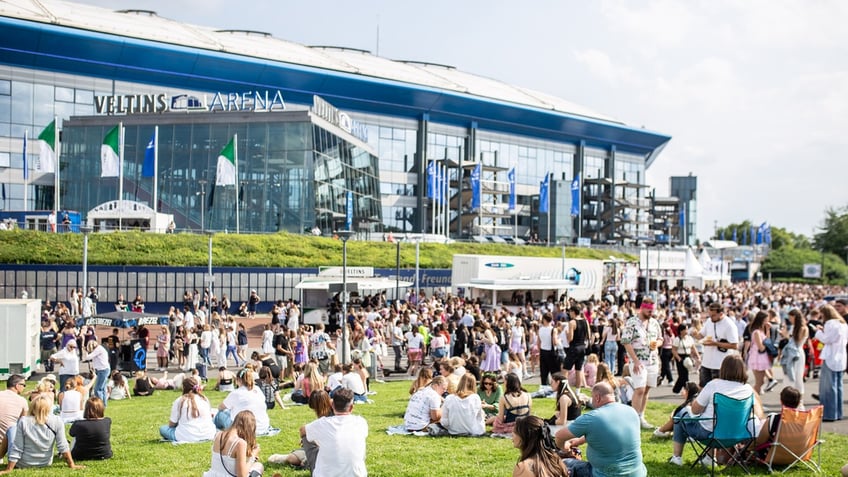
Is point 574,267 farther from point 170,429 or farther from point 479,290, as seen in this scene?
point 170,429

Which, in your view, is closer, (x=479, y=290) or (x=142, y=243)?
(x=479, y=290)

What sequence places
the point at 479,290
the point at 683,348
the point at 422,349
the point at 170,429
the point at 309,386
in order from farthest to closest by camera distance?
1. the point at 479,290
2. the point at 422,349
3. the point at 683,348
4. the point at 309,386
5. the point at 170,429

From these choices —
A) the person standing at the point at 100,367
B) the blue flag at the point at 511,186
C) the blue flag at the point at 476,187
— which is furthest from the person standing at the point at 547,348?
the blue flag at the point at 511,186

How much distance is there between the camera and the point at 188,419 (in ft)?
35.3

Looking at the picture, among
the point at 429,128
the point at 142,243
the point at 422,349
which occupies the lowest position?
the point at 422,349

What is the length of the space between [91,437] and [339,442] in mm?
4519

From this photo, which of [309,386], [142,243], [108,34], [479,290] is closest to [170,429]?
[309,386]

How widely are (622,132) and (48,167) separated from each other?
73.9 m

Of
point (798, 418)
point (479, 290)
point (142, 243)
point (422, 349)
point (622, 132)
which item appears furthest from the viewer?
Result: point (622, 132)

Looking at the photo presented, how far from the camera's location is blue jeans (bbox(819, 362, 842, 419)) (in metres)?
11.6

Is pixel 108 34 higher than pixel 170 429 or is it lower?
higher

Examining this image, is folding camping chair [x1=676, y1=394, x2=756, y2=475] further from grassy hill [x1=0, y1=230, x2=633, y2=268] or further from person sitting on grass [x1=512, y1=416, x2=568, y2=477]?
grassy hill [x1=0, y1=230, x2=633, y2=268]

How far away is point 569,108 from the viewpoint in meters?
101

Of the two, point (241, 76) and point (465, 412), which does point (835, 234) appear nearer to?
point (241, 76)
